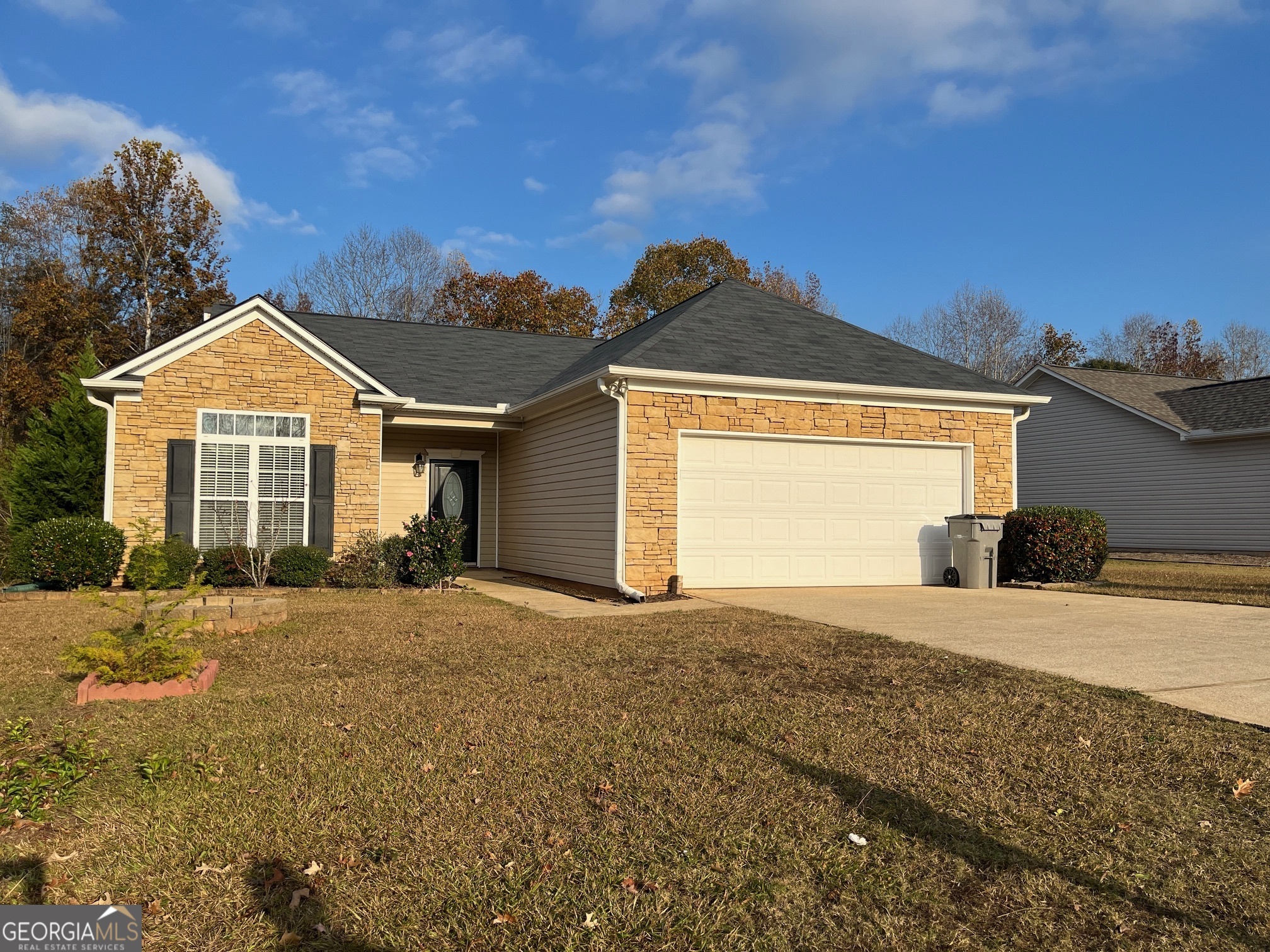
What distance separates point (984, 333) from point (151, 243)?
36.4m

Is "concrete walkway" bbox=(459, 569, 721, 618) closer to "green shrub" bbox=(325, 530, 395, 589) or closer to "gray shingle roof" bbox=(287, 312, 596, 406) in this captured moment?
"green shrub" bbox=(325, 530, 395, 589)

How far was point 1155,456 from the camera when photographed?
21.8m

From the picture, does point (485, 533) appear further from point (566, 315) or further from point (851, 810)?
point (566, 315)

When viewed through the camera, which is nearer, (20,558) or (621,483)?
(621,483)

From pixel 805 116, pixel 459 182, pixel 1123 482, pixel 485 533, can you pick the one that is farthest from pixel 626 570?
pixel 1123 482

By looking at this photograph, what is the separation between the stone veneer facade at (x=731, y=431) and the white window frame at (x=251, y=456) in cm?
521

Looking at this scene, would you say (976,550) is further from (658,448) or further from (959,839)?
(959,839)

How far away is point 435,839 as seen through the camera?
3346 millimetres

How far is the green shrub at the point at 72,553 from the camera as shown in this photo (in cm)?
1156

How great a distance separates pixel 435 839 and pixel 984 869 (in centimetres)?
207

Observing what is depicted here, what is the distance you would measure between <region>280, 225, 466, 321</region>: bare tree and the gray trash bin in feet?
90.6

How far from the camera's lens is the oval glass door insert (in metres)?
16.8

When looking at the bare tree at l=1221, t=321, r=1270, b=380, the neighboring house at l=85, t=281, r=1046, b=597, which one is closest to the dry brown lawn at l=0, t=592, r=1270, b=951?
the neighboring house at l=85, t=281, r=1046, b=597

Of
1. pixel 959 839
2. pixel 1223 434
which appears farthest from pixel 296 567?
pixel 1223 434
